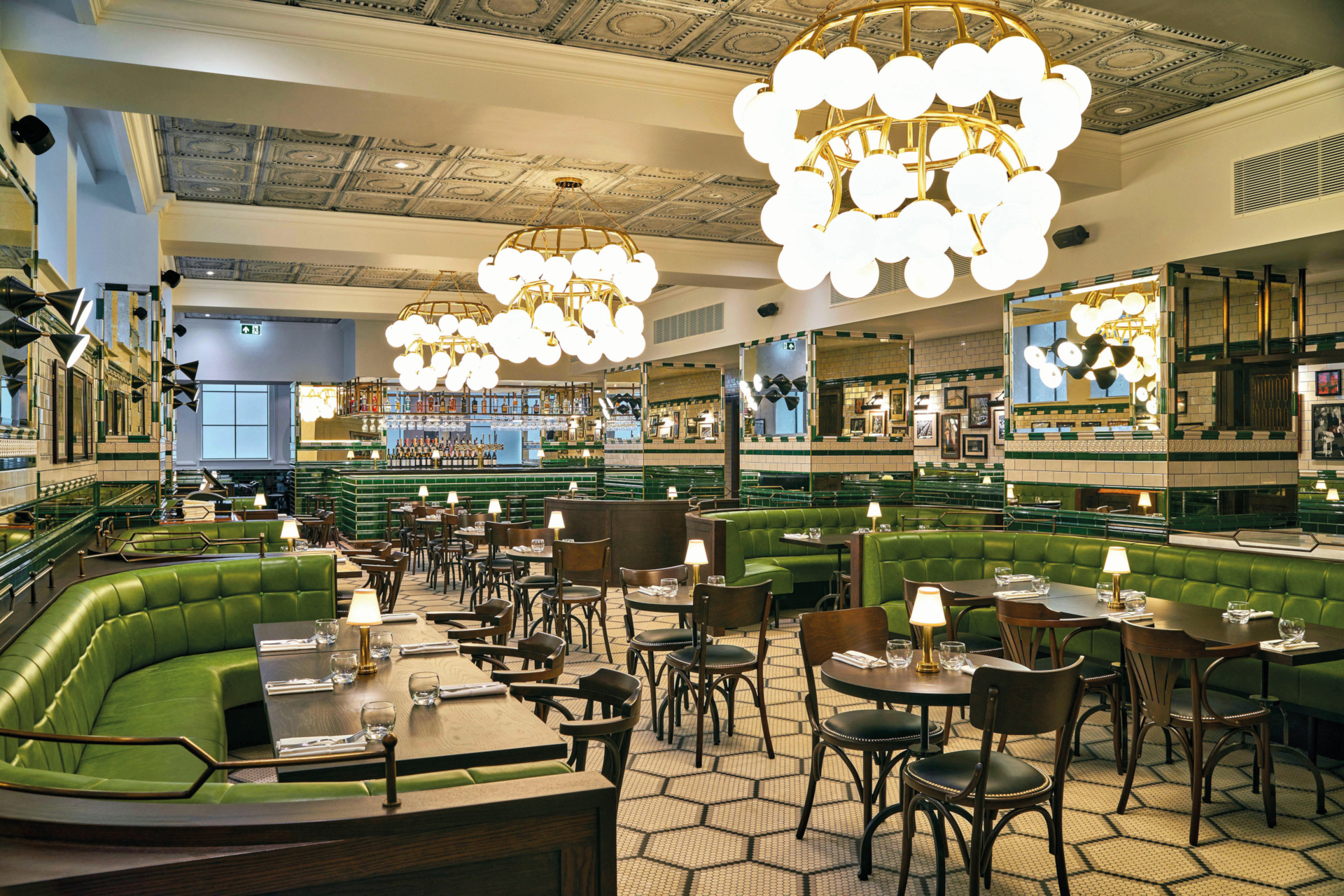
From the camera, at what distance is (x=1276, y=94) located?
21.0ft

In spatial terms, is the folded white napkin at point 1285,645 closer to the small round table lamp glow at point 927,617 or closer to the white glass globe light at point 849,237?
the small round table lamp glow at point 927,617

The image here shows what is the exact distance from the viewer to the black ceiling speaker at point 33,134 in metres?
4.67

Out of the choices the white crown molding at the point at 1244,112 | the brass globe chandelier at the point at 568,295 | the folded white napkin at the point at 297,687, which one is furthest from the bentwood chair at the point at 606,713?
the white crown molding at the point at 1244,112

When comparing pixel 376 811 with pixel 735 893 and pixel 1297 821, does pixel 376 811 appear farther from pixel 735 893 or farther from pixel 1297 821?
pixel 1297 821

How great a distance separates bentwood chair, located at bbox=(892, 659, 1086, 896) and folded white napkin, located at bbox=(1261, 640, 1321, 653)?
1434 mm

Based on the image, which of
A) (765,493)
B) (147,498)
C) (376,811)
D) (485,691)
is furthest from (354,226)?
(376,811)

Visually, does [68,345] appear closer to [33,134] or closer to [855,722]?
[33,134]

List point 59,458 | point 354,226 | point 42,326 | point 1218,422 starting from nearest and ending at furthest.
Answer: point 42,326, point 59,458, point 1218,422, point 354,226

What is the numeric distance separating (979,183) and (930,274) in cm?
46

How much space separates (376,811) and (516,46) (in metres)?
5.20

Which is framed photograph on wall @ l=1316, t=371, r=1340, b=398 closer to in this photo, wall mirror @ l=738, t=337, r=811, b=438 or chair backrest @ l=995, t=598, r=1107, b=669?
wall mirror @ l=738, t=337, r=811, b=438

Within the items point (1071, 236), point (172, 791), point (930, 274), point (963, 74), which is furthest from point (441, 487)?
Answer: point (172, 791)

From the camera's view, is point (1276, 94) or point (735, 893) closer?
point (735, 893)

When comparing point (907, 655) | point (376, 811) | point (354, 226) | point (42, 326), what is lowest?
point (907, 655)
